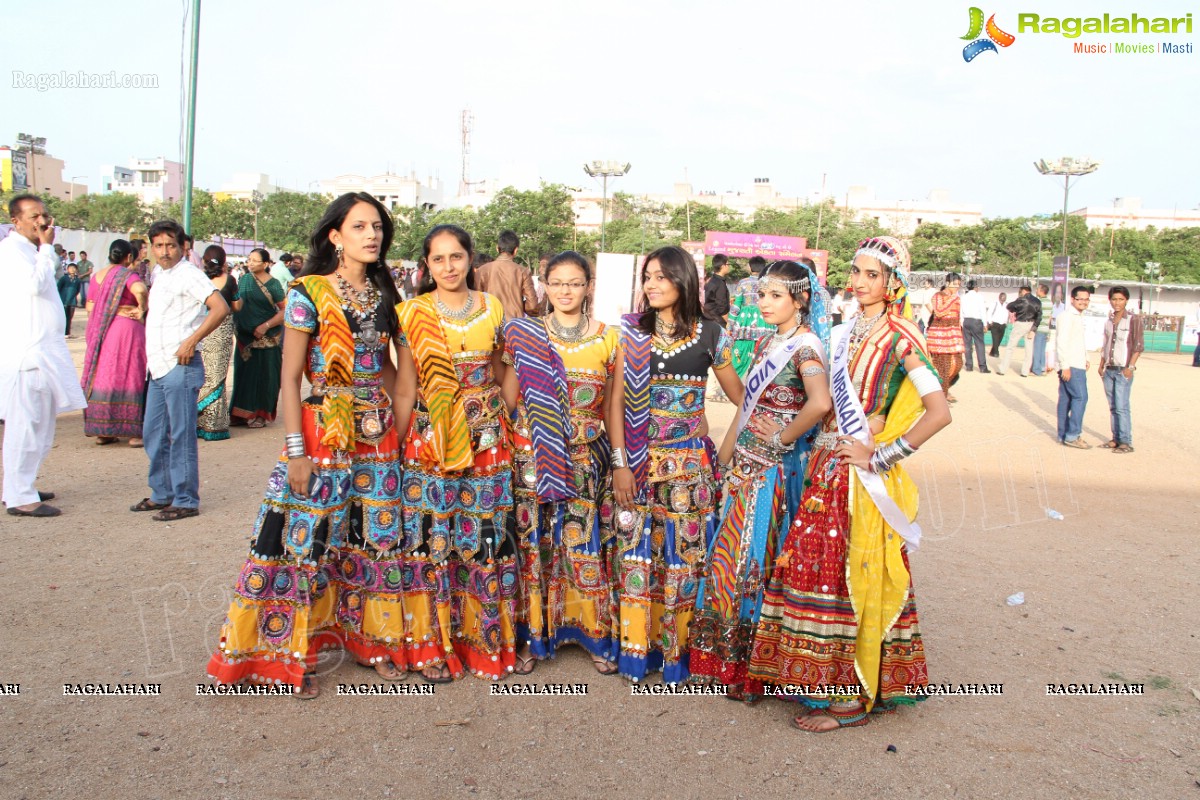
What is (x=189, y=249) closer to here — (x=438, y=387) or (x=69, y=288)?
(x=438, y=387)

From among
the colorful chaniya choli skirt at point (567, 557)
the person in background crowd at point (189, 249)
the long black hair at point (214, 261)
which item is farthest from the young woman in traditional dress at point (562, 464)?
the long black hair at point (214, 261)

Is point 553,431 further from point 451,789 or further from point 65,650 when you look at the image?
point 65,650

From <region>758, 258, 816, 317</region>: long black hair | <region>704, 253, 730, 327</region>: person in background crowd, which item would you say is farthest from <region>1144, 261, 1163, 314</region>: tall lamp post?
<region>758, 258, 816, 317</region>: long black hair

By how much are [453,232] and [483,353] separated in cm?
53

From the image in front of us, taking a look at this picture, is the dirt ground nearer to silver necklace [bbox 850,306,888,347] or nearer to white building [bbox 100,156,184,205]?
silver necklace [bbox 850,306,888,347]

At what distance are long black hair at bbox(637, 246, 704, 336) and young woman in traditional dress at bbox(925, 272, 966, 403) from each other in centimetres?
888

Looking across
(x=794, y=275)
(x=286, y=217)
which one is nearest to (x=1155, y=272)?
(x=794, y=275)

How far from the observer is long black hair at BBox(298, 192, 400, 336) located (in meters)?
3.49

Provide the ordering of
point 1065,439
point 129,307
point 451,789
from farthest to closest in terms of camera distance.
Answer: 1. point 1065,439
2. point 129,307
3. point 451,789

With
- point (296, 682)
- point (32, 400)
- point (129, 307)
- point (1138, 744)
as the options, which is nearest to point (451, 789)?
point (296, 682)

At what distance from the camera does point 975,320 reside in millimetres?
17938

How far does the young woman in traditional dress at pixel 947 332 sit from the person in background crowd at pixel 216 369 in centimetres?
875

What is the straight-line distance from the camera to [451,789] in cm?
286

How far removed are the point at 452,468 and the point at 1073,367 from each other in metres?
8.71
